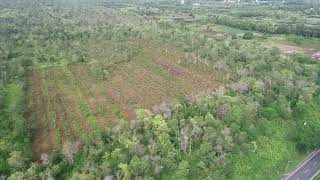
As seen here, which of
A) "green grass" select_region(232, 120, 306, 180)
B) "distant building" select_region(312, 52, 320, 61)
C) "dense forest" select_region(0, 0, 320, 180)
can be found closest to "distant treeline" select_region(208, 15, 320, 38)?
"dense forest" select_region(0, 0, 320, 180)

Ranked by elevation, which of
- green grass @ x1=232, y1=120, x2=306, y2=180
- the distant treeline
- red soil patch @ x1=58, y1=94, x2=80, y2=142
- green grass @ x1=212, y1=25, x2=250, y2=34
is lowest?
green grass @ x1=232, y1=120, x2=306, y2=180

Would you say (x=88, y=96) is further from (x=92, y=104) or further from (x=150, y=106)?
(x=150, y=106)

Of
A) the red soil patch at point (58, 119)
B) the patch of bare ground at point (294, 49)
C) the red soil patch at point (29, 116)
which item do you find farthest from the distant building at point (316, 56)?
the red soil patch at point (29, 116)

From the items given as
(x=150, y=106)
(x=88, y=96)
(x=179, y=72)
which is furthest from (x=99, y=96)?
(x=179, y=72)

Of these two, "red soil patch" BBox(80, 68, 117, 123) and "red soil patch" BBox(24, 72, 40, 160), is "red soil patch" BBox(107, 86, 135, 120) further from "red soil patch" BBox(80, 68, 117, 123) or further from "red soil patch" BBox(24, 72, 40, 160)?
"red soil patch" BBox(24, 72, 40, 160)

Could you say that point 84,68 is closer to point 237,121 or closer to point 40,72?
point 40,72

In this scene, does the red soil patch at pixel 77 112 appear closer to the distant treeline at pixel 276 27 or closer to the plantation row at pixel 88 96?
the plantation row at pixel 88 96

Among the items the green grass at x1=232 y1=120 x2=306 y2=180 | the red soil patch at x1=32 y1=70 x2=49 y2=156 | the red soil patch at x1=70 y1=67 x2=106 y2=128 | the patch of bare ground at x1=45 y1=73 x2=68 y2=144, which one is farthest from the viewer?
the red soil patch at x1=70 y1=67 x2=106 y2=128

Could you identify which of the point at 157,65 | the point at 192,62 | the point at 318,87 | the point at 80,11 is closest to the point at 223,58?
the point at 192,62

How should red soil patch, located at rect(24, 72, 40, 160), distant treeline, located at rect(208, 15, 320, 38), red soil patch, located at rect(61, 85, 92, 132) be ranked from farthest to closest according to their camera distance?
distant treeline, located at rect(208, 15, 320, 38)
red soil patch, located at rect(61, 85, 92, 132)
red soil patch, located at rect(24, 72, 40, 160)
